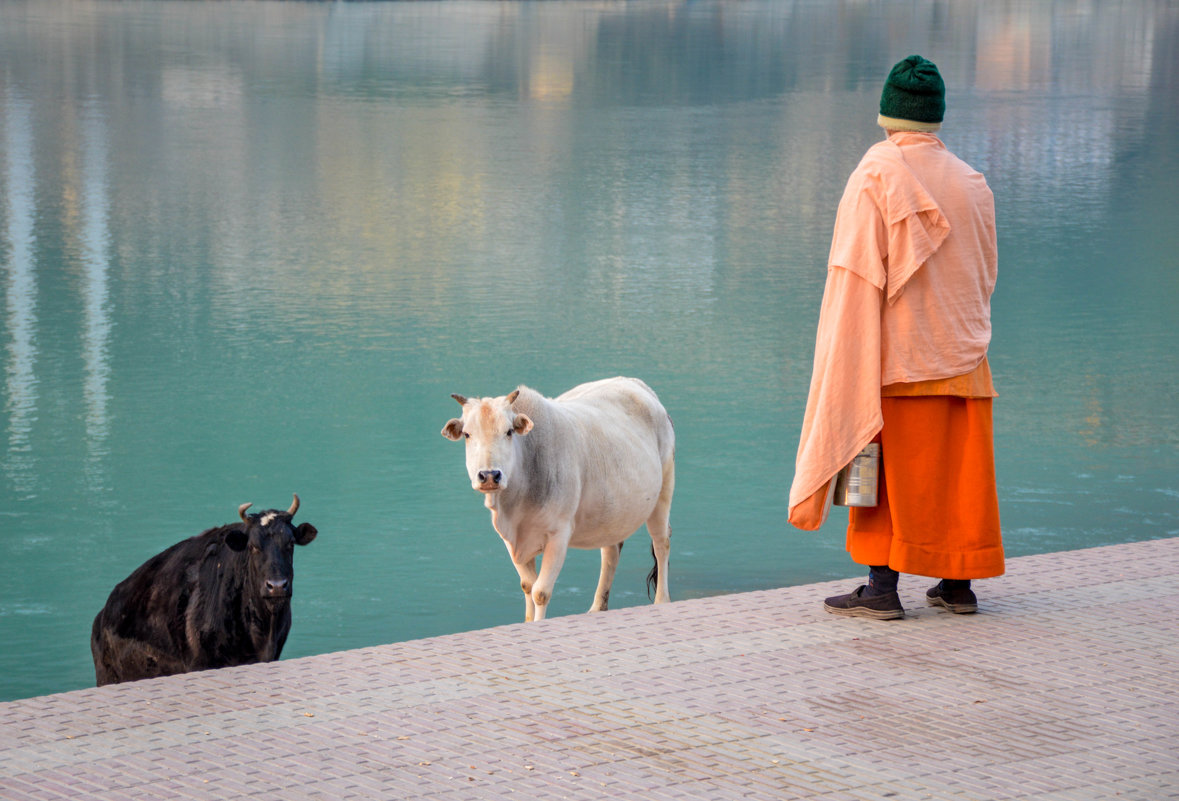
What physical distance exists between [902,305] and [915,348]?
0.16 metres

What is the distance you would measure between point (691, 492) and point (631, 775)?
20.8 feet

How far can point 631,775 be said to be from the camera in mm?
4141

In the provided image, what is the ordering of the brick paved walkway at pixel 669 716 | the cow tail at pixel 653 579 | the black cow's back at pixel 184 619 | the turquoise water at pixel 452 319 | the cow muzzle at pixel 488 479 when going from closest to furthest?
the brick paved walkway at pixel 669 716 < the black cow's back at pixel 184 619 < the cow muzzle at pixel 488 479 < the cow tail at pixel 653 579 < the turquoise water at pixel 452 319

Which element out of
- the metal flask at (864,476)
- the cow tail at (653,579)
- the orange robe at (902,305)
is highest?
the orange robe at (902,305)

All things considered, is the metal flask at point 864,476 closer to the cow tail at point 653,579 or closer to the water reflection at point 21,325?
the cow tail at point 653,579

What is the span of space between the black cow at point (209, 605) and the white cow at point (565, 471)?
115cm

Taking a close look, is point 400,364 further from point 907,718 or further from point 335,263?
point 907,718

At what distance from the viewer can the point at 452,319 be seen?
16.0 m

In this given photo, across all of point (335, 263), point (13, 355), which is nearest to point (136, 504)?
point (13, 355)

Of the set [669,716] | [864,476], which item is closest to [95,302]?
[864,476]

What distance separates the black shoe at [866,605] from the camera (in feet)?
17.9

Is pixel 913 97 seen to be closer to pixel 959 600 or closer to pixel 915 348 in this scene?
pixel 915 348

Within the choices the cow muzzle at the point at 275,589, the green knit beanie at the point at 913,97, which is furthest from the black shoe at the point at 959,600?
the cow muzzle at the point at 275,589

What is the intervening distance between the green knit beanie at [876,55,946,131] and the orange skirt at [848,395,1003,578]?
97cm
